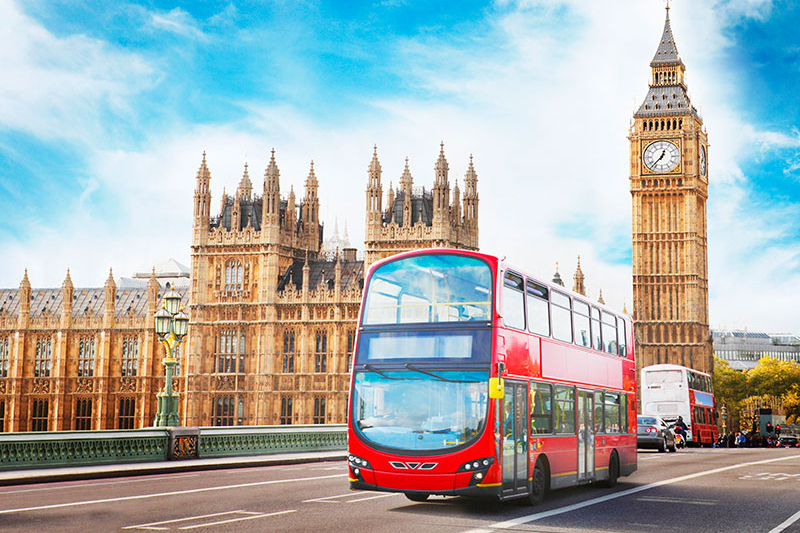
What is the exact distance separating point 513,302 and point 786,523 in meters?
4.95

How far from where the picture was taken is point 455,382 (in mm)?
14516

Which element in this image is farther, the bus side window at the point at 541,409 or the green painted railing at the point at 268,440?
the green painted railing at the point at 268,440

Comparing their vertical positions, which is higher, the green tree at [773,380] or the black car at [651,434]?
the green tree at [773,380]

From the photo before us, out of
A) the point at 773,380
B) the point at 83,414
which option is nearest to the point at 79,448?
the point at 83,414

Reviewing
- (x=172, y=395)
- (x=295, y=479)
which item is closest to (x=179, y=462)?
(x=172, y=395)

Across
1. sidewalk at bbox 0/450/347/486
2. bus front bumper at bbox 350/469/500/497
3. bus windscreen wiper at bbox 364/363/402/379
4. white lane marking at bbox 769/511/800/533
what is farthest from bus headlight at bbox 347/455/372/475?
sidewalk at bbox 0/450/347/486

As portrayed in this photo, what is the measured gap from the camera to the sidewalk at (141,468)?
20731 millimetres

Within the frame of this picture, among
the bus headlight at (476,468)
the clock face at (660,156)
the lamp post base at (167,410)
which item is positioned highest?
the clock face at (660,156)

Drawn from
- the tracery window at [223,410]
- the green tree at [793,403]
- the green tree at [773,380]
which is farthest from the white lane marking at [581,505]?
the green tree at [793,403]

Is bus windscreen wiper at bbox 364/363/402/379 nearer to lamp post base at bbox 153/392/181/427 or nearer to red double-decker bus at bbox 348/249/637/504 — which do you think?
red double-decker bus at bbox 348/249/637/504

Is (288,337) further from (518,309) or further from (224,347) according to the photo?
(518,309)

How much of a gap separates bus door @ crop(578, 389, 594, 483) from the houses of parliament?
41125 mm

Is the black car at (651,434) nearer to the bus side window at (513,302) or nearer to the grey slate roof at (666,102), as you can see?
the bus side window at (513,302)

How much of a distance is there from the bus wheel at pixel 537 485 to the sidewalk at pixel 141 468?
10364 millimetres
